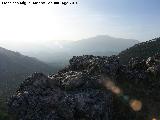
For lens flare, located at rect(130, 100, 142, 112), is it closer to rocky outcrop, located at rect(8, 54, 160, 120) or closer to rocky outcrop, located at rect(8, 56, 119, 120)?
rocky outcrop, located at rect(8, 54, 160, 120)

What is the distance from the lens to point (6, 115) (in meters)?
28.2

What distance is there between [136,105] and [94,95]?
5662 millimetres

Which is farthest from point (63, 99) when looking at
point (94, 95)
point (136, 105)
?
point (136, 105)

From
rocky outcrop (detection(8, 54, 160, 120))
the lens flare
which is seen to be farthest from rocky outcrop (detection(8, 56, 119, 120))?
the lens flare

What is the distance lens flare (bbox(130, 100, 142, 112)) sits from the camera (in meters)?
31.5

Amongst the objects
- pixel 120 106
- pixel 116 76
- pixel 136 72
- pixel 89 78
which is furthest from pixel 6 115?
pixel 136 72

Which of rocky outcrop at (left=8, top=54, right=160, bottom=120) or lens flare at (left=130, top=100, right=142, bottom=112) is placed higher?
rocky outcrop at (left=8, top=54, right=160, bottom=120)

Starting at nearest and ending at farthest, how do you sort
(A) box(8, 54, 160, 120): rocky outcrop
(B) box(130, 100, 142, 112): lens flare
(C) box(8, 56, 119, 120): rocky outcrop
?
(C) box(8, 56, 119, 120): rocky outcrop, (A) box(8, 54, 160, 120): rocky outcrop, (B) box(130, 100, 142, 112): lens flare

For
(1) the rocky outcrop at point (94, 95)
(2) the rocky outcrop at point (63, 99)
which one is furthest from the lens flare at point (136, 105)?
(2) the rocky outcrop at point (63, 99)

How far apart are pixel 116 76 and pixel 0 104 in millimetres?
15521

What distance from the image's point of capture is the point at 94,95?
30.3 metres

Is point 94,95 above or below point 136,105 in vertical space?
above

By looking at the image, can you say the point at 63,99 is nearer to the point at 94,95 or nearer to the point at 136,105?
the point at 94,95

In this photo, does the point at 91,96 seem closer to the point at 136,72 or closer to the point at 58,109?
the point at 58,109
